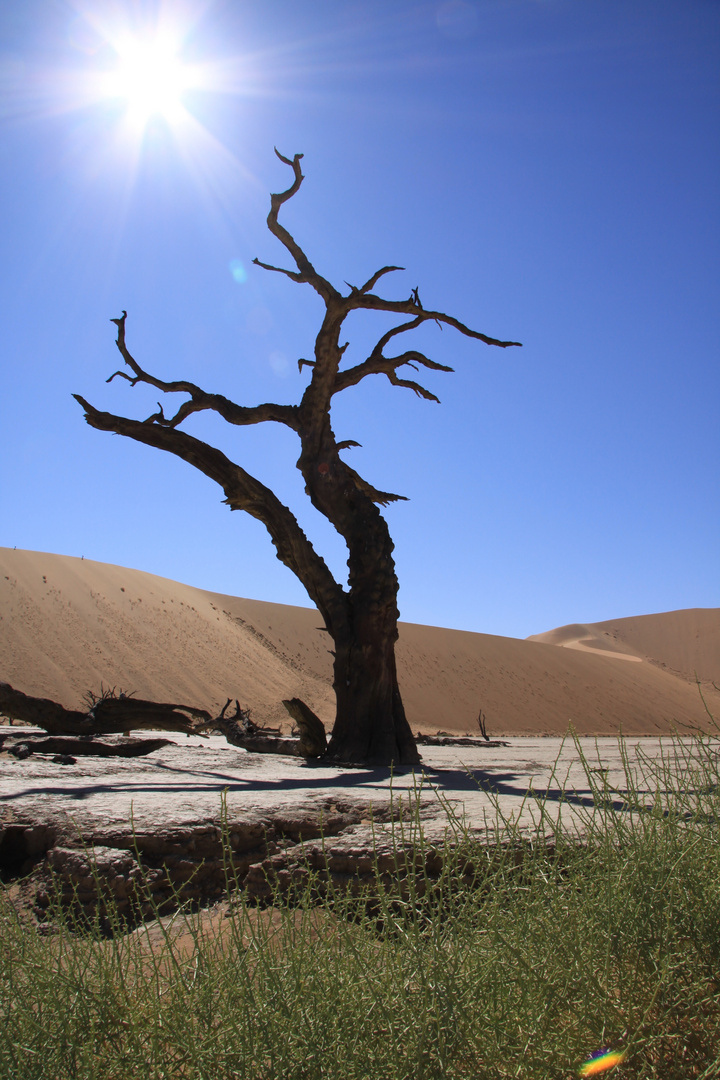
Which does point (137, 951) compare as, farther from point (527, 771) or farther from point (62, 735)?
point (62, 735)

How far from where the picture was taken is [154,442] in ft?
27.7

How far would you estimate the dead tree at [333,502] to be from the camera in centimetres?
792

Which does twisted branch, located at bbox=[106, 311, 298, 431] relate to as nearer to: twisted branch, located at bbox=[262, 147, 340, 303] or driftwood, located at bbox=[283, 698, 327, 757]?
twisted branch, located at bbox=[262, 147, 340, 303]

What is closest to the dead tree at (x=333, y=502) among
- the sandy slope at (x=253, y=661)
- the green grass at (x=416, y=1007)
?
the green grass at (x=416, y=1007)

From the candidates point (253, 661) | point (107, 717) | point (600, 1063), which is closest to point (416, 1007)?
point (600, 1063)

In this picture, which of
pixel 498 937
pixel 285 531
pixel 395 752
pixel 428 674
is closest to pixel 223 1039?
pixel 498 937

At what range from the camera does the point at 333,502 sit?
8.48 metres

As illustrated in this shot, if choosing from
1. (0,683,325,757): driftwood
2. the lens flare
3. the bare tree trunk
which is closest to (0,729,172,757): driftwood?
(0,683,325,757): driftwood

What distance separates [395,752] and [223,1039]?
636 centimetres

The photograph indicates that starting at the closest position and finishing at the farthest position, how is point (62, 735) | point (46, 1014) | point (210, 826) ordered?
1. point (46, 1014)
2. point (210, 826)
3. point (62, 735)

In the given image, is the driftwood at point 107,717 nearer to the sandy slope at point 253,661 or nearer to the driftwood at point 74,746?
the driftwood at point 74,746

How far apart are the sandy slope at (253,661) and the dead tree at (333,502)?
49.8 ft

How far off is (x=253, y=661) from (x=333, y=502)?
2348 centimetres

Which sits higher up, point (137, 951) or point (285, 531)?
point (285, 531)
